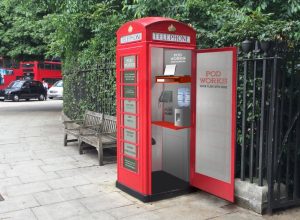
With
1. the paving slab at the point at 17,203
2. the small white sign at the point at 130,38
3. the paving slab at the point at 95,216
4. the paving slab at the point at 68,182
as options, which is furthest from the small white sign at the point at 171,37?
the paving slab at the point at 17,203

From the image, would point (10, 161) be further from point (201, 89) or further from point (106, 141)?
point (201, 89)

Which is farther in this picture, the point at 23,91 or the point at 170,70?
the point at 23,91

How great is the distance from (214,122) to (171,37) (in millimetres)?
1282

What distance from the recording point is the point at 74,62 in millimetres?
11977

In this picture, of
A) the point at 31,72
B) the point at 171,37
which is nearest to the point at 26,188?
the point at 171,37

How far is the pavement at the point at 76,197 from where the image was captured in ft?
15.4

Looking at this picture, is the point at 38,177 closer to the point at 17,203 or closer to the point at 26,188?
the point at 26,188

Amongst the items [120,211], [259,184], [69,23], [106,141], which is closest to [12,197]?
[120,211]

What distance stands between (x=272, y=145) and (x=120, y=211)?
6.78ft

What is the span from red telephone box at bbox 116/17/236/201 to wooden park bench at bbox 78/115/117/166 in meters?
1.64

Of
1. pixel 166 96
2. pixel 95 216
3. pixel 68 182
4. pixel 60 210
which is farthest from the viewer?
pixel 68 182

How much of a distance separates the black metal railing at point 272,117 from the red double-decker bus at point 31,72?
29752 millimetres

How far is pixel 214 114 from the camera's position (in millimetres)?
4945

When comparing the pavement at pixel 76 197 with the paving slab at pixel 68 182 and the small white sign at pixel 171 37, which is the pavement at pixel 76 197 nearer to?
the paving slab at pixel 68 182
